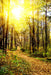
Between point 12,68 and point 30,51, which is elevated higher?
point 12,68

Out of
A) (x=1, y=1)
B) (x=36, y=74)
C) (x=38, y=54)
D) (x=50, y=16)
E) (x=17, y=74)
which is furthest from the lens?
(x=50, y=16)

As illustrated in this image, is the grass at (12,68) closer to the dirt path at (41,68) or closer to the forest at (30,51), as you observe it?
the forest at (30,51)

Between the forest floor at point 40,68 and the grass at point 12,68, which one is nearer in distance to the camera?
the grass at point 12,68

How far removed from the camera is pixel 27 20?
15203 mm

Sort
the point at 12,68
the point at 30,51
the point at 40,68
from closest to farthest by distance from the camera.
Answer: the point at 12,68 → the point at 40,68 → the point at 30,51

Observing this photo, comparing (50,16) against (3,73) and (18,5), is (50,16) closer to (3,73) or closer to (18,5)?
(18,5)

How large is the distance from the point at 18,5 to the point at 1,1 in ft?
6.29

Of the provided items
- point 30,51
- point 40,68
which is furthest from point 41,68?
point 30,51

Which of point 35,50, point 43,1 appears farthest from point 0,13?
point 35,50

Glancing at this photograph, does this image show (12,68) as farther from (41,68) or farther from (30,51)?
(30,51)

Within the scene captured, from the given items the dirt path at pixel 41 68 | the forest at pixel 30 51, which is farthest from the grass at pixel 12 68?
the dirt path at pixel 41 68

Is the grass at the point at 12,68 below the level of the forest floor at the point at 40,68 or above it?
above

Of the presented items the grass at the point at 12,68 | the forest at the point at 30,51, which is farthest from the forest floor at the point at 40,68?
the grass at the point at 12,68

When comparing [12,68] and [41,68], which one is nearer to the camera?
[12,68]
